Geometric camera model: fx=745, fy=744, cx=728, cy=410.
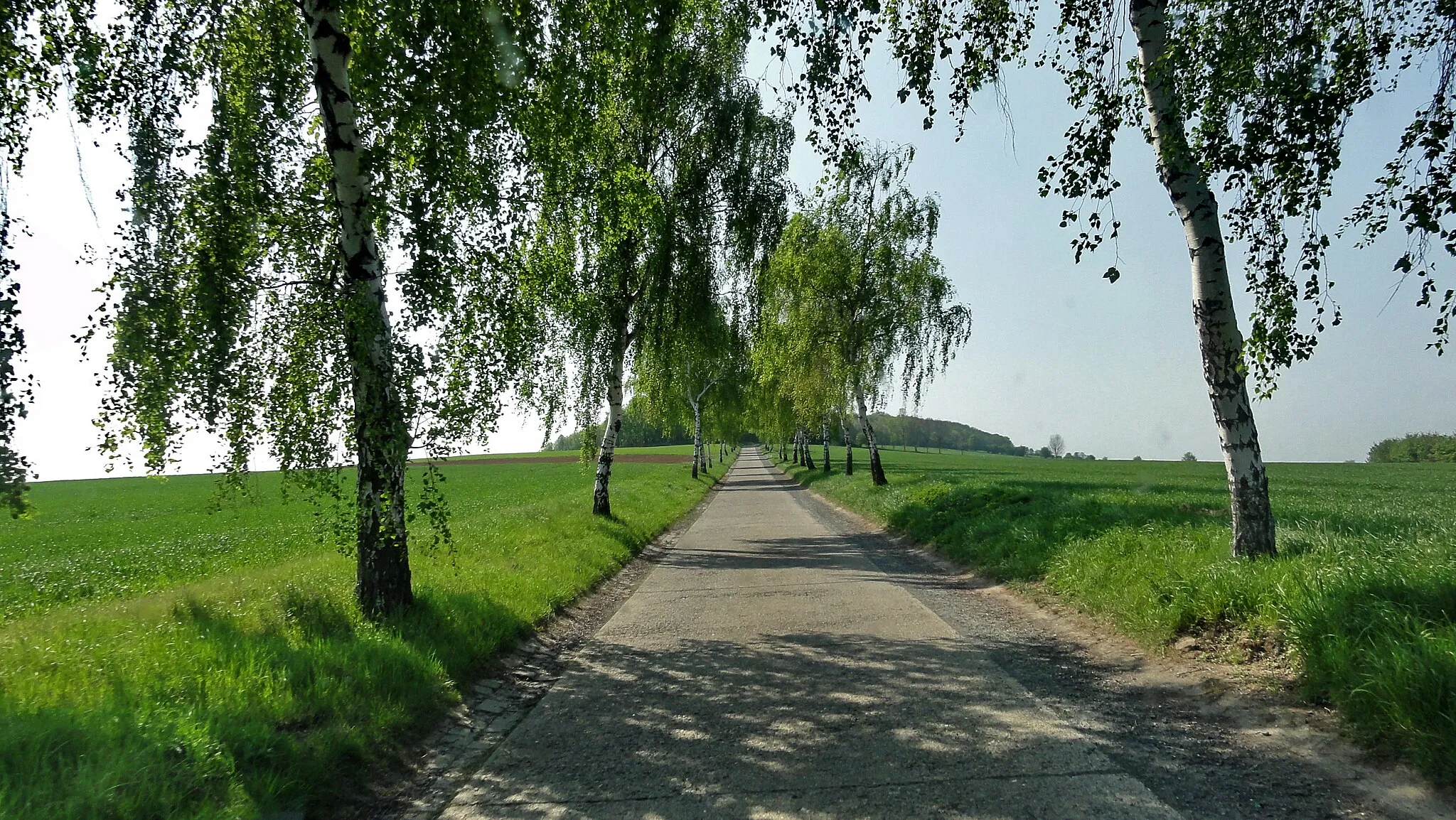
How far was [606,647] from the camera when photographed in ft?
22.4

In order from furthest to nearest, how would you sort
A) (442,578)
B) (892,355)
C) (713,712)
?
(892,355)
(442,578)
(713,712)

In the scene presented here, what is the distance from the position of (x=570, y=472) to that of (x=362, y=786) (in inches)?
2053

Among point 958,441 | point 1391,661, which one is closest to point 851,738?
point 1391,661

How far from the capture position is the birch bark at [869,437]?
2474 centimetres

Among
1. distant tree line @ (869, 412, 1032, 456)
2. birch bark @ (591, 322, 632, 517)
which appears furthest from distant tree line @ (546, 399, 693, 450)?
distant tree line @ (869, 412, 1032, 456)

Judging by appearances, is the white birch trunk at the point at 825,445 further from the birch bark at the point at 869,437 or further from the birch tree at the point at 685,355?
the birch tree at the point at 685,355

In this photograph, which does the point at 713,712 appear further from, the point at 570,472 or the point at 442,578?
the point at 570,472

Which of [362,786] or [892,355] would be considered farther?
[892,355]

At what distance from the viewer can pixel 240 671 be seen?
477cm

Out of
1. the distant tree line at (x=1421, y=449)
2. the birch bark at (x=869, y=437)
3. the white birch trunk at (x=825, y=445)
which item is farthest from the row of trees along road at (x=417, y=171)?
the distant tree line at (x=1421, y=449)

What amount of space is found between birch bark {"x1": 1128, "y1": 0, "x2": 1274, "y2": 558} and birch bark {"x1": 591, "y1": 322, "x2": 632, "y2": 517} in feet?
36.8

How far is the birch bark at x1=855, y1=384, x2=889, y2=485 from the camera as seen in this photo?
2474 centimetres

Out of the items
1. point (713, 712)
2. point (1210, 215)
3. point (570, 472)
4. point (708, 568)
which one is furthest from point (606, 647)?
point (570, 472)

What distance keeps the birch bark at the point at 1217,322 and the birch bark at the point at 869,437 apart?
57.3ft
